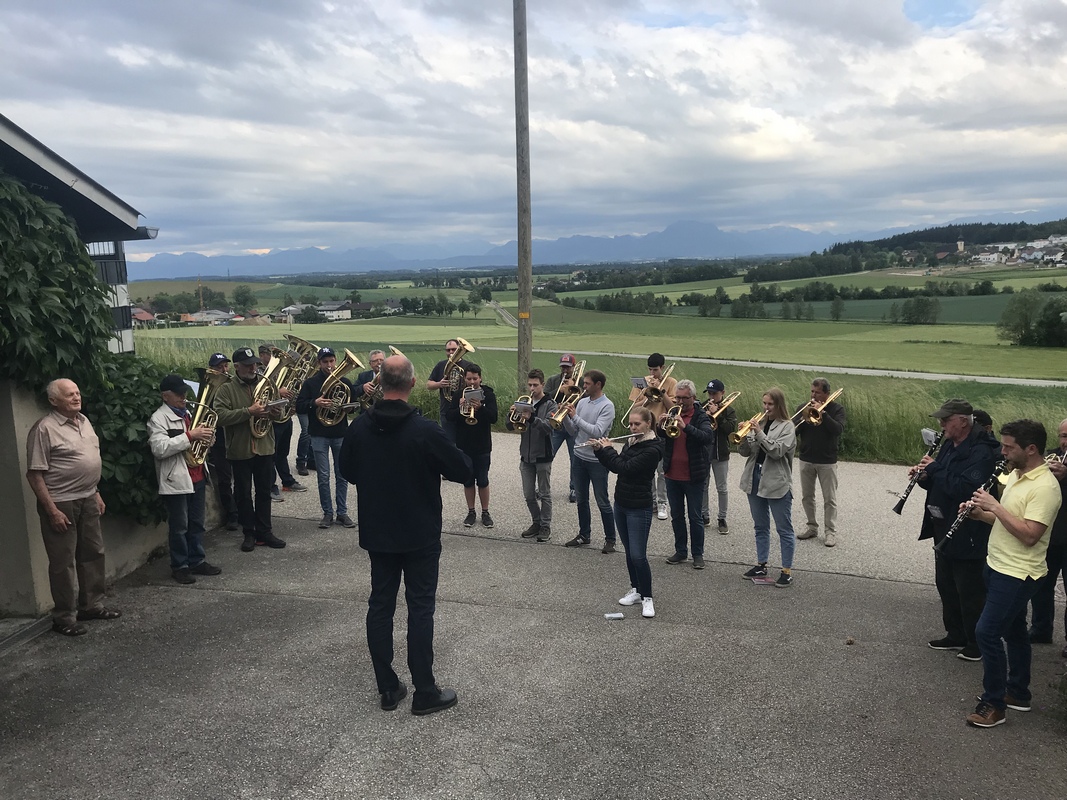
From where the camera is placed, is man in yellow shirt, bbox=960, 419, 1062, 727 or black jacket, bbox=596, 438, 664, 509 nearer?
man in yellow shirt, bbox=960, 419, 1062, 727

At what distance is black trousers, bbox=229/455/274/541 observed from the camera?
27.7 feet

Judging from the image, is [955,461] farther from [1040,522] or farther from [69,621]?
[69,621]

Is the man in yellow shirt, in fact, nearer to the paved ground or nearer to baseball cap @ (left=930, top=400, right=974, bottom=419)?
the paved ground

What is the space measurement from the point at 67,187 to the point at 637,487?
20.9 ft

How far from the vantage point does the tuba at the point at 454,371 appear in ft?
31.0

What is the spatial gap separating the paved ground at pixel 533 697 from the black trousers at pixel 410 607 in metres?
0.37

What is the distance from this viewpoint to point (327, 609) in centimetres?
683

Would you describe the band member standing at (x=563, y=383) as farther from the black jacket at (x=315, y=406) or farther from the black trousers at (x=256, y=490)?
the black trousers at (x=256, y=490)

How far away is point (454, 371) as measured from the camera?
9594 mm

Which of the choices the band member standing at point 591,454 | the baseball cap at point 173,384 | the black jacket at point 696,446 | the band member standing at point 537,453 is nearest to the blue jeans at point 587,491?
the band member standing at point 591,454

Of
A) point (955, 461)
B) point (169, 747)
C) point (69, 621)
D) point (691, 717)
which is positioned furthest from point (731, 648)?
point (69, 621)

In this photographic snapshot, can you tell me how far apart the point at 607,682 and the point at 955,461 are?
3.17m

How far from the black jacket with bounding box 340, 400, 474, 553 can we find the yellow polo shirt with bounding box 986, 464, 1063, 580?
141 inches

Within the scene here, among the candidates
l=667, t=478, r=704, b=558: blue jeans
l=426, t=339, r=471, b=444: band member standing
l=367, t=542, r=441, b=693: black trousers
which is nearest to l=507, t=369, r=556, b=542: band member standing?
l=426, t=339, r=471, b=444: band member standing
